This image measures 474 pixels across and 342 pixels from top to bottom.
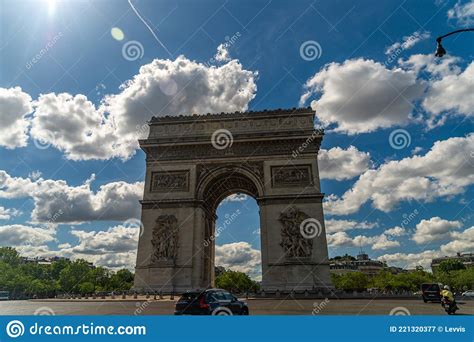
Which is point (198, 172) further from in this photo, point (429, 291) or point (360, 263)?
point (360, 263)

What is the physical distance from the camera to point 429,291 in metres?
19.5

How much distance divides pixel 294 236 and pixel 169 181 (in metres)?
11.5

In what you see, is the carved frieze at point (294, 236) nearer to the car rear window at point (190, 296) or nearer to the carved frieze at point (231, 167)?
the carved frieze at point (231, 167)

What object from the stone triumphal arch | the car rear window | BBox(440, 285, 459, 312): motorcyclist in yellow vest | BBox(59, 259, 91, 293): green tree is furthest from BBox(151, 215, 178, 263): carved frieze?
BBox(59, 259, 91, 293): green tree

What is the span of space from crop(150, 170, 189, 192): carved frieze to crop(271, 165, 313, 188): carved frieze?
7.54 meters

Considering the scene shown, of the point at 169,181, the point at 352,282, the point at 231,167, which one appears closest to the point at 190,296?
the point at 231,167

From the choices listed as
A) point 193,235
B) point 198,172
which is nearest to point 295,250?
point 193,235

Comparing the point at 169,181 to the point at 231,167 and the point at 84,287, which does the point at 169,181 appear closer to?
the point at 231,167

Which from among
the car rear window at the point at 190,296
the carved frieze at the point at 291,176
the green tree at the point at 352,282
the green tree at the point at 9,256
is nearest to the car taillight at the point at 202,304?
the car rear window at the point at 190,296

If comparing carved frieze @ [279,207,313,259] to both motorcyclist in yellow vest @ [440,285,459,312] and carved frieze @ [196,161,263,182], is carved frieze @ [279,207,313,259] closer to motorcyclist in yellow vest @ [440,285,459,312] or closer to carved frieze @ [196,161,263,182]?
carved frieze @ [196,161,263,182]

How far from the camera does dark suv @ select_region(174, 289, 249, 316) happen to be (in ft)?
31.3

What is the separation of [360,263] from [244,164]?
10431 centimetres

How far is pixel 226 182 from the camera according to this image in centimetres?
3145

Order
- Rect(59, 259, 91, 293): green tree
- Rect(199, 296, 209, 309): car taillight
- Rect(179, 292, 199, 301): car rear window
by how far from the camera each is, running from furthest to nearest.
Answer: Rect(59, 259, 91, 293): green tree < Rect(179, 292, 199, 301): car rear window < Rect(199, 296, 209, 309): car taillight
